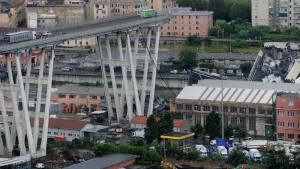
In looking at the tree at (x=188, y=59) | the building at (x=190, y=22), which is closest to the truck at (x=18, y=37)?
the tree at (x=188, y=59)

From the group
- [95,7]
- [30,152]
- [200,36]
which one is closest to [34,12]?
[95,7]

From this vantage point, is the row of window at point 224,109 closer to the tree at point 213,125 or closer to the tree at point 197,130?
the tree at point 197,130

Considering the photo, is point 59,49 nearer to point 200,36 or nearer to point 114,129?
point 200,36

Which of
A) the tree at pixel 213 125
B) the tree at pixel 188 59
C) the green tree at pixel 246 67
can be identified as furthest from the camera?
the tree at pixel 188 59

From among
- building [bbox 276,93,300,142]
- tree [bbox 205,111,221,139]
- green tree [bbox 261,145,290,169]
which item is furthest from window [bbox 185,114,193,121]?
green tree [bbox 261,145,290,169]

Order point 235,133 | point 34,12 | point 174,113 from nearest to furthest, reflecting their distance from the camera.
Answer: point 235,133, point 174,113, point 34,12

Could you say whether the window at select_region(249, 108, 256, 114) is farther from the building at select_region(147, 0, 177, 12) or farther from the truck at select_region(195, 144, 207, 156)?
the building at select_region(147, 0, 177, 12)

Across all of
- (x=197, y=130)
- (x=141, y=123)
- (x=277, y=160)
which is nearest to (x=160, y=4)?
(x=141, y=123)
